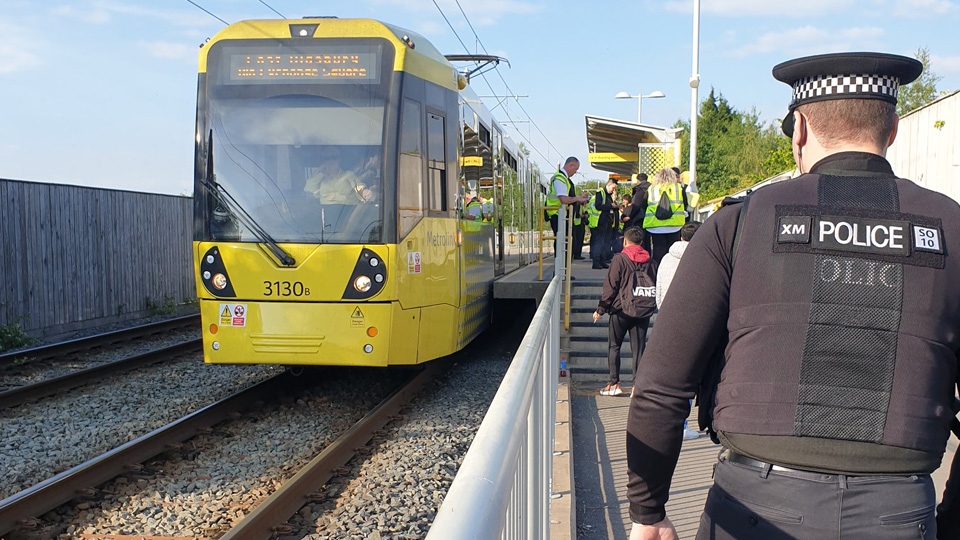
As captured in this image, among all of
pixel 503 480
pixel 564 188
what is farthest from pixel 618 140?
pixel 503 480

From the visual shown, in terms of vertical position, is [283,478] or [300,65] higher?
[300,65]

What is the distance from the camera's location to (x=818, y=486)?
6.53ft

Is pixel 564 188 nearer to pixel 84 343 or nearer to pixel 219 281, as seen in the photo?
pixel 219 281

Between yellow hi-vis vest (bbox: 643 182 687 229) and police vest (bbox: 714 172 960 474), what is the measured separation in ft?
30.3

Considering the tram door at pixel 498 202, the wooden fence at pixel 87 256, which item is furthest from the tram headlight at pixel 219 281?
the wooden fence at pixel 87 256

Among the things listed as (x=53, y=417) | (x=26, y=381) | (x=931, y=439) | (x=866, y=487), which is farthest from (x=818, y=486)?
(x=26, y=381)

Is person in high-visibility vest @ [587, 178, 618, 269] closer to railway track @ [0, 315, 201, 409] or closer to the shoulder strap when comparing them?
railway track @ [0, 315, 201, 409]

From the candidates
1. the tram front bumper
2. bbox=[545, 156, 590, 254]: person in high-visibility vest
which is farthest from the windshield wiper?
bbox=[545, 156, 590, 254]: person in high-visibility vest

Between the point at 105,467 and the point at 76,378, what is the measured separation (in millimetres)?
4012

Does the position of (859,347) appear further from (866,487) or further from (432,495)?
(432,495)

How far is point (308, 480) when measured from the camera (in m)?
6.18

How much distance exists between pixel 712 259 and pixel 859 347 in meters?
0.40

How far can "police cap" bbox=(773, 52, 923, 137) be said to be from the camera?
7.14ft

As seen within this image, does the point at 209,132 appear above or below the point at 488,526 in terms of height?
above
